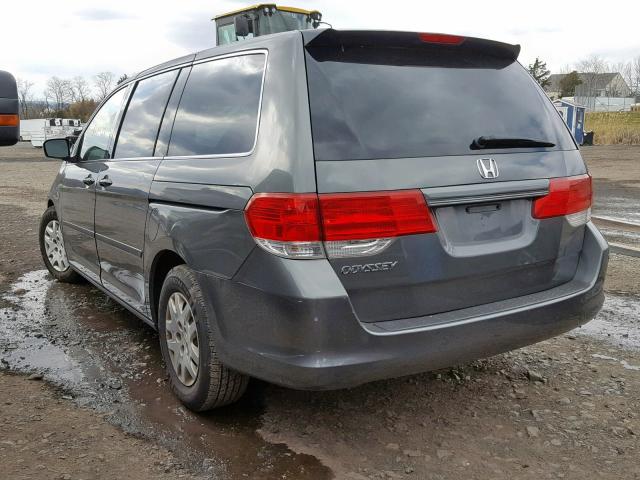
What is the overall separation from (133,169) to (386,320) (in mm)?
1917


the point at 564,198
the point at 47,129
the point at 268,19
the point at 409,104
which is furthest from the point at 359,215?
the point at 47,129

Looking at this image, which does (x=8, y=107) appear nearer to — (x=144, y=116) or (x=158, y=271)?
(x=144, y=116)

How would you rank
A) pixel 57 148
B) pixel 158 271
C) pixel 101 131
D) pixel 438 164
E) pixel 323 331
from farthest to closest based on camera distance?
1. pixel 57 148
2. pixel 101 131
3. pixel 158 271
4. pixel 438 164
5. pixel 323 331

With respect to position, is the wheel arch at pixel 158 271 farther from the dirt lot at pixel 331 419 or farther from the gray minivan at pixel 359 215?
the dirt lot at pixel 331 419

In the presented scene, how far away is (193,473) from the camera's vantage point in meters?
2.68

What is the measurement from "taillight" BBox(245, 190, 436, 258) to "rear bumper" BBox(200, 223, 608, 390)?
0.07 m

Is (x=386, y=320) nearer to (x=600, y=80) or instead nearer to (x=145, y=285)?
(x=145, y=285)

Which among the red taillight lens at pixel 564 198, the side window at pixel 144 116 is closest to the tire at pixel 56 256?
the side window at pixel 144 116

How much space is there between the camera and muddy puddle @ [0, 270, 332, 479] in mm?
2805

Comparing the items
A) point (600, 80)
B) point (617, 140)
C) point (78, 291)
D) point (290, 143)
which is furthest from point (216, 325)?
point (600, 80)

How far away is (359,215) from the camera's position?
2.44m

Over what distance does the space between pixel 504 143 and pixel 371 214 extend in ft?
2.73

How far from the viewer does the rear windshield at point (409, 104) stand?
2.55m

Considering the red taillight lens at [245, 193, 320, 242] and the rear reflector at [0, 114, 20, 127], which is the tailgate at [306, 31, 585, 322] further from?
the rear reflector at [0, 114, 20, 127]
